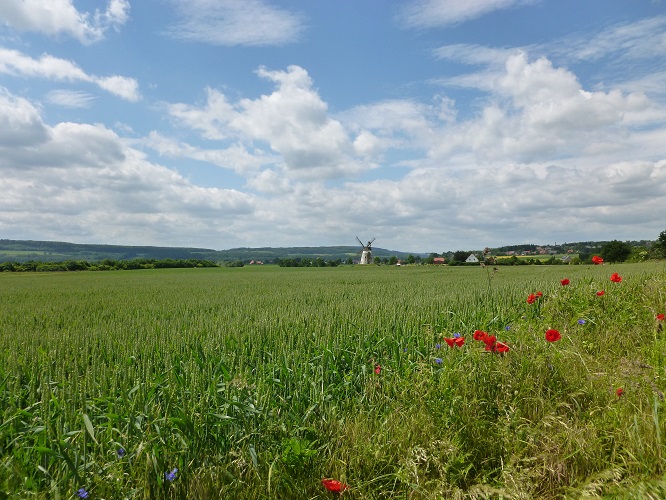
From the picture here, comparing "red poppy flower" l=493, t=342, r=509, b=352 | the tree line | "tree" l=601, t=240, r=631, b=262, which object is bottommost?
the tree line

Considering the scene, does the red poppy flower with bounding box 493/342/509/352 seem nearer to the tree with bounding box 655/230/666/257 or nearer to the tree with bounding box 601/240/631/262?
the tree with bounding box 655/230/666/257

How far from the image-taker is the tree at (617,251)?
229 ft

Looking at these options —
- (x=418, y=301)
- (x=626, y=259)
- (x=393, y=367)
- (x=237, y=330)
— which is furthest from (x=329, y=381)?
(x=626, y=259)

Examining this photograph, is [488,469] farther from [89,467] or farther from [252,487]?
[89,467]

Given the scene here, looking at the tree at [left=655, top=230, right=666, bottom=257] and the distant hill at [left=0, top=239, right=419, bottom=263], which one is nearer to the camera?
the tree at [left=655, top=230, right=666, bottom=257]

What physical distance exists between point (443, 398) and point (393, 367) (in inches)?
49.4

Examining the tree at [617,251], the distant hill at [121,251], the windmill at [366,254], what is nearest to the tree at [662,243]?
the tree at [617,251]

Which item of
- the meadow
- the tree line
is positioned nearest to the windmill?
the tree line

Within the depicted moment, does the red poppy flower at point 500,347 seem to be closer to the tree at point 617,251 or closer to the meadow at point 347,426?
the meadow at point 347,426

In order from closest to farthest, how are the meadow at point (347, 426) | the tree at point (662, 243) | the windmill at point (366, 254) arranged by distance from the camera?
the meadow at point (347, 426), the tree at point (662, 243), the windmill at point (366, 254)

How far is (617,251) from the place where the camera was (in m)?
Answer: 70.2

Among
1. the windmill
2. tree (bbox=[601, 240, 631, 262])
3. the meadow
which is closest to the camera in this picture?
the meadow

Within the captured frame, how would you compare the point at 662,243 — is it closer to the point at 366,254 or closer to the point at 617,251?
the point at 617,251

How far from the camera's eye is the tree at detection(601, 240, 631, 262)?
6988 centimetres
